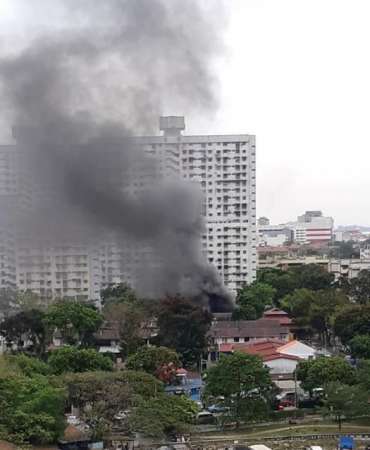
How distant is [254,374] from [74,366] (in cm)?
316

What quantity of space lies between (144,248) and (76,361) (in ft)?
30.3

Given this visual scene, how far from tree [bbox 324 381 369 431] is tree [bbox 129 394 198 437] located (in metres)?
1.91

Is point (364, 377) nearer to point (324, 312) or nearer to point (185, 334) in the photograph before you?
point (185, 334)

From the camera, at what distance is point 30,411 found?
866 cm

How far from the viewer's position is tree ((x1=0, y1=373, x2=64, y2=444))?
845cm

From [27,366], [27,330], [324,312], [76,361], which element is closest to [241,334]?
[324,312]

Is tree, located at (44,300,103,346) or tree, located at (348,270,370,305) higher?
tree, located at (348,270,370,305)

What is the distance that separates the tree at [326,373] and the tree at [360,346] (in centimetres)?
238

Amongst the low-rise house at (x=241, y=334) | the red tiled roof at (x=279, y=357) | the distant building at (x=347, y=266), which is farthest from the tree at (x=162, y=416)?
the distant building at (x=347, y=266)

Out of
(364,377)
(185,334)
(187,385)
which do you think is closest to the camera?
(364,377)

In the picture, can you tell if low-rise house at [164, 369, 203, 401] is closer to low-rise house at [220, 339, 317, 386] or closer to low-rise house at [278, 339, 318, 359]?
low-rise house at [220, 339, 317, 386]

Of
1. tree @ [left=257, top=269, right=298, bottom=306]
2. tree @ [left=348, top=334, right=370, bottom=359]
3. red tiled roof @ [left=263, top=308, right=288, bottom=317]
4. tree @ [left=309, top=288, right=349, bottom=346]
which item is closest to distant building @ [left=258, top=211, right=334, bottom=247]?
tree @ [left=257, top=269, right=298, bottom=306]

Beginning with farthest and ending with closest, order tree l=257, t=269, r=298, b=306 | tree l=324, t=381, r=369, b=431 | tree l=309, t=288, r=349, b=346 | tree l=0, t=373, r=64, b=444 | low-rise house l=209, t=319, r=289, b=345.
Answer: tree l=257, t=269, r=298, b=306 → tree l=309, t=288, r=349, b=346 → low-rise house l=209, t=319, r=289, b=345 → tree l=324, t=381, r=369, b=431 → tree l=0, t=373, r=64, b=444

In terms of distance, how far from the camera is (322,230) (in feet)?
208
